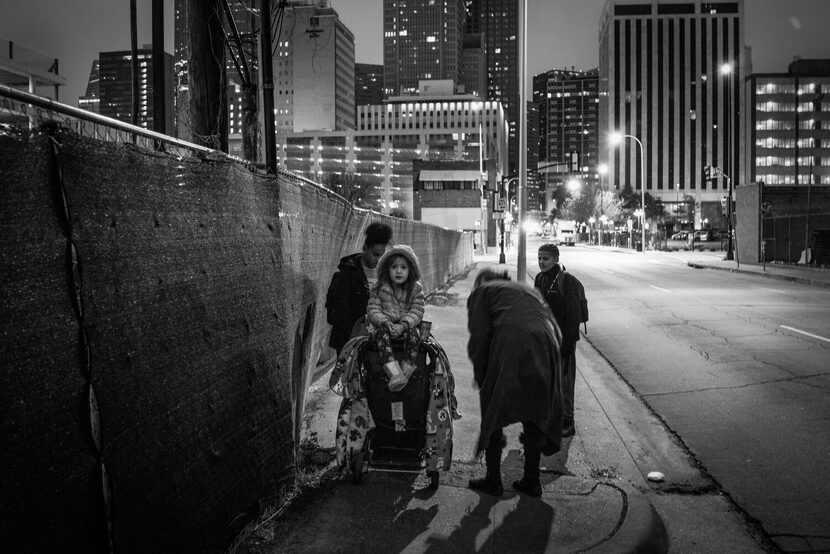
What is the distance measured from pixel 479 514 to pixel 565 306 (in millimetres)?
2518

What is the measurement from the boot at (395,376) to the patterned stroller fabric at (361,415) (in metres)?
0.24

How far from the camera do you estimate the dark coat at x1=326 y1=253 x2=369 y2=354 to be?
5.34 m

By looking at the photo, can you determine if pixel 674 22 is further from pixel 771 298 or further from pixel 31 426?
pixel 31 426

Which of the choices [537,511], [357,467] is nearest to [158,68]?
[357,467]

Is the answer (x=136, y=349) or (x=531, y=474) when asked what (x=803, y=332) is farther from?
(x=136, y=349)

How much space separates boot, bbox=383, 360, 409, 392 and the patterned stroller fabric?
0.77 feet

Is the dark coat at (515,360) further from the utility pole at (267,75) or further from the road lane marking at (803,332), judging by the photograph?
the road lane marking at (803,332)

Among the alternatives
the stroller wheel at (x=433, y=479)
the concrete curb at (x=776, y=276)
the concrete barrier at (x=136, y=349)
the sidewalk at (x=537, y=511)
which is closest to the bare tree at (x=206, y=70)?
the concrete barrier at (x=136, y=349)

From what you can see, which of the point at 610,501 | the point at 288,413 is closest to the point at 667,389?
the point at 610,501

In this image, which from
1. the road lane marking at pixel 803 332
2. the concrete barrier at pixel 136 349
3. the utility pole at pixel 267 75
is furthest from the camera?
the road lane marking at pixel 803 332

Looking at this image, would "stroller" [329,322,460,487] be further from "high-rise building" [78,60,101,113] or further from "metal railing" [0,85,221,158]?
"high-rise building" [78,60,101,113]

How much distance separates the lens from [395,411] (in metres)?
4.55

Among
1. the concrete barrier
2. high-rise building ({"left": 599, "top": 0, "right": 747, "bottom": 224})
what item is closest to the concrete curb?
the concrete barrier

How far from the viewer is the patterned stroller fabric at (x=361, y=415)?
4.53 m
